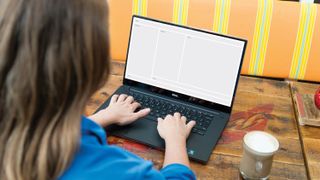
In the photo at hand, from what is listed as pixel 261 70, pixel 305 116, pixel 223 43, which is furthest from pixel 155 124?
pixel 261 70

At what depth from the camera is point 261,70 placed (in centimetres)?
179

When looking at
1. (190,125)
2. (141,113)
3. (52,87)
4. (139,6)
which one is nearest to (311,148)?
(190,125)

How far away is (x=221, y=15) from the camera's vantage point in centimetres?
177

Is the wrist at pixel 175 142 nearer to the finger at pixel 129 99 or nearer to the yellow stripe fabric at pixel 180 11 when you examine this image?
the finger at pixel 129 99

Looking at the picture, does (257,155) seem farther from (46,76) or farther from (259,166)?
(46,76)

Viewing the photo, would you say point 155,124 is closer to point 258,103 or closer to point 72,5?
point 258,103

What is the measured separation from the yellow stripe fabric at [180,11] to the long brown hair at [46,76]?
1102 mm

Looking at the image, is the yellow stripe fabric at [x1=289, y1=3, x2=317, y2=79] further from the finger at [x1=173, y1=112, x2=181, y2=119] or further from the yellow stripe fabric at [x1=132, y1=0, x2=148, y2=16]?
the finger at [x1=173, y1=112, x2=181, y2=119]

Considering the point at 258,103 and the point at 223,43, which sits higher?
the point at 223,43

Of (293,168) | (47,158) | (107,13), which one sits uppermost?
(107,13)

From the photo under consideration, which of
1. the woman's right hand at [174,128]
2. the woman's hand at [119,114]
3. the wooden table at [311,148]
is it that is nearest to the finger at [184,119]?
the woman's right hand at [174,128]

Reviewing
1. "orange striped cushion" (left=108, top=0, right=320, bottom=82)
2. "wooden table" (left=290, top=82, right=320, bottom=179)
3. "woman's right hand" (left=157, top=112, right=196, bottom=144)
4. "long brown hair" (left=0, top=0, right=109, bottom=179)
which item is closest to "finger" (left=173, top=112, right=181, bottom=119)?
"woman's right hand" (left=157, top=112, right=196, bottom=144)

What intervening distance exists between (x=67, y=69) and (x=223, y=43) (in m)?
0.64

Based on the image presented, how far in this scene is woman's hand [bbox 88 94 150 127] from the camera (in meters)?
1.18
